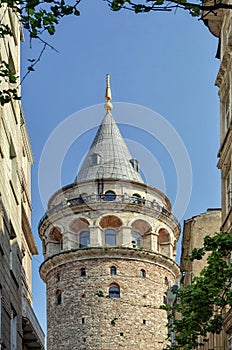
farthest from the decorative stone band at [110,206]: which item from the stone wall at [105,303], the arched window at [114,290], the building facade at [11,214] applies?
the building facade at [11,214]

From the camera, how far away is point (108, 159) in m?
71.7

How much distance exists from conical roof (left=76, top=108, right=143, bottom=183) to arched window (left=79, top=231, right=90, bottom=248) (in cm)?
449

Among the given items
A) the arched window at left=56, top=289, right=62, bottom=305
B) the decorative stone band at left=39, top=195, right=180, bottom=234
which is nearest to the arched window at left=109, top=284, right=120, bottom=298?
the arched window at left=56, top=289, right=62, bottom=305

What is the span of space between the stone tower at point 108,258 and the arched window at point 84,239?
94 mm

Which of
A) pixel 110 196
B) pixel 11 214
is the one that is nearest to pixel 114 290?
pixel 110 196

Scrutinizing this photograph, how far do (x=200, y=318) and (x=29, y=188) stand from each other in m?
17.8

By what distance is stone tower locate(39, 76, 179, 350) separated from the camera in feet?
208

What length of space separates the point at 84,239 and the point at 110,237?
1.98 metres

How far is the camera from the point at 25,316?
27375 millimetres

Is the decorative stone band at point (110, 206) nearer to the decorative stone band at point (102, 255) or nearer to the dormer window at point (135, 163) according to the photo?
the decorative stone band at point (102, 255)

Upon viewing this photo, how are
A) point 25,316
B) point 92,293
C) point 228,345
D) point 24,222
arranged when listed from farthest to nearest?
point 92,293
point 24,222
point 25,316
point 228,345

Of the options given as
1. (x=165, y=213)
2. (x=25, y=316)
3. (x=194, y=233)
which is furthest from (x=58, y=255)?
(x=25, y=316)

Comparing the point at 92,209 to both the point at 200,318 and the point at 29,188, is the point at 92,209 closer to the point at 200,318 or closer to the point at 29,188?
the point at 29,188

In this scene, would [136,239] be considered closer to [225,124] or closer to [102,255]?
[102,255]
